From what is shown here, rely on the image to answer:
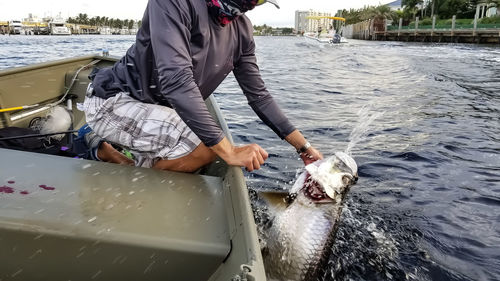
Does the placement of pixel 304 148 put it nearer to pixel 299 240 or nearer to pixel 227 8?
pixel 299 240

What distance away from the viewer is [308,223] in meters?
2.71

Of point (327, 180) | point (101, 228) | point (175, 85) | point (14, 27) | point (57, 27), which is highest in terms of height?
point (14, 27)

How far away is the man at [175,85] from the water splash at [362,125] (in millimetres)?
3574

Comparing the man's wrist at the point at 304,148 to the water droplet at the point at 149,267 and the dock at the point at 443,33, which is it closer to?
the water droplet at the point at 149,267

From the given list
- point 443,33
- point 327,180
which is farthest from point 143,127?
point 443,33

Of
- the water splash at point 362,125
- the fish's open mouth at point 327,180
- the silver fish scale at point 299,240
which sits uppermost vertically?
the fish's open mouth at point 327,180

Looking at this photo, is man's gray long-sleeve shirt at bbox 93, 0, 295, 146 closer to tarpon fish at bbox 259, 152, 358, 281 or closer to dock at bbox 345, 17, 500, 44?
tarpon fish at bbox 259, 152, 358, 281

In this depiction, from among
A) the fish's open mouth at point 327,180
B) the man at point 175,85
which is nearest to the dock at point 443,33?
the fish's open mouth at point 327,180

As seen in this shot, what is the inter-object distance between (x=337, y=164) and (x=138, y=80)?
152 centimetres

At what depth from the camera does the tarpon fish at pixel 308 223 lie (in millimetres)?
2549

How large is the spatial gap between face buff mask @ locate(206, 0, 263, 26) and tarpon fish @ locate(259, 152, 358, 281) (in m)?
1.18

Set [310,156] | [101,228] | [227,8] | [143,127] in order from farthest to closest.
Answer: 1. [310,156]
2. [143,127]
3. [227,8]
4. [101,228]

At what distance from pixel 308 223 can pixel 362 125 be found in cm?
515

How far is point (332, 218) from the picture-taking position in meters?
2.79
